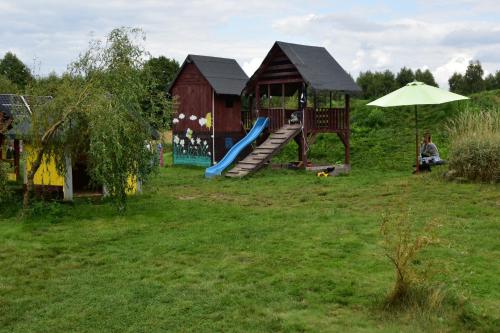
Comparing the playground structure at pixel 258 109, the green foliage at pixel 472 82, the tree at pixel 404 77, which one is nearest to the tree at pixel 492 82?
the green foliage at pixel 472 82

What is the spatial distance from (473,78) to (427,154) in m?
22.7

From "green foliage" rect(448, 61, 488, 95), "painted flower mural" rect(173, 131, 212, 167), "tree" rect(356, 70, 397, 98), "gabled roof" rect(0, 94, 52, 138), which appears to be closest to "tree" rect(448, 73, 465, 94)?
"green foliage" rect(448, 61, 488, 95)

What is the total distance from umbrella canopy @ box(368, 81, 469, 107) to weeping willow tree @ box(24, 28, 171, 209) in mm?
7209

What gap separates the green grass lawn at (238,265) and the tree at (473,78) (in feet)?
84.2

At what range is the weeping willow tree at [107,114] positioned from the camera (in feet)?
35.8

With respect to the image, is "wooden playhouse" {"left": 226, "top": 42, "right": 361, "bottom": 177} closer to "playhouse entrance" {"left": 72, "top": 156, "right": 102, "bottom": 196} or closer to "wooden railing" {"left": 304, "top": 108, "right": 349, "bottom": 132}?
"wooden railing" {"left": 304, "top": 108, "right": 349, "bottom": 132}

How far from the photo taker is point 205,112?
76.0ft

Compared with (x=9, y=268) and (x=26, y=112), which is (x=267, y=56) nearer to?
(x=26, y=112)

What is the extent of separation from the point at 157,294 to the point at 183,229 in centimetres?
346

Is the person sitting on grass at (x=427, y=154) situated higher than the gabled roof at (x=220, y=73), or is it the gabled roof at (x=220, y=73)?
the gabled roof at (x=220, y=73)

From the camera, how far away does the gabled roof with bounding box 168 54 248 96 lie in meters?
23.0

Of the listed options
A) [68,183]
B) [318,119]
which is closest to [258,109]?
[318,119]

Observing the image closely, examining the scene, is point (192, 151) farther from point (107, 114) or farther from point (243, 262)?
point (243, 262)

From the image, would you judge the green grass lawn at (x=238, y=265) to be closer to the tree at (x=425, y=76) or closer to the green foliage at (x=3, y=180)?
the green foliage at (x=3, y=180)
